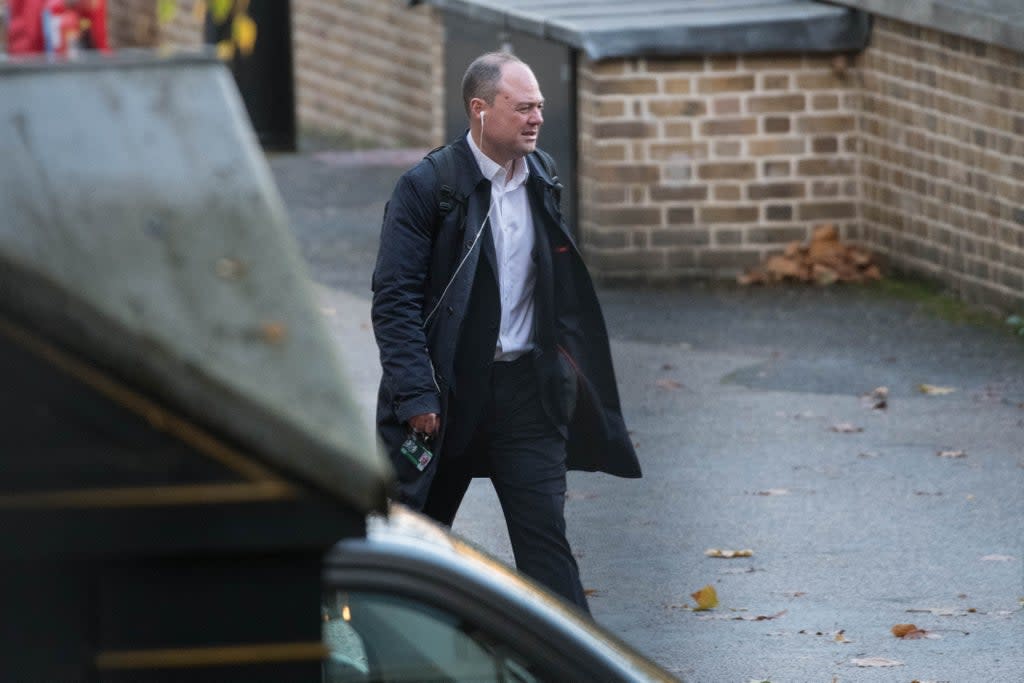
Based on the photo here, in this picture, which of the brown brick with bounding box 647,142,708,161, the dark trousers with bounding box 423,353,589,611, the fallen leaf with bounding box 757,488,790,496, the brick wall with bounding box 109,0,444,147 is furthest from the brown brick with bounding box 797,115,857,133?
the dark trousers with bounding box 423,353,589,611

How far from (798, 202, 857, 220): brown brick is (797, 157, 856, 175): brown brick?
0.21 meters

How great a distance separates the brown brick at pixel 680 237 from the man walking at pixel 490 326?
7878 mm

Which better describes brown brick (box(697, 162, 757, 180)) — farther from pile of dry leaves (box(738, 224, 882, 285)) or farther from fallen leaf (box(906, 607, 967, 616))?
fallen leaf (box(906, 607, 967, 616))

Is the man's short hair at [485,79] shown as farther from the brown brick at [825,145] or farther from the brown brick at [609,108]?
the brown brick at [825,145]

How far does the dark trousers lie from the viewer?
569 cm

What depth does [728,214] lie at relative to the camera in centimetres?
1376

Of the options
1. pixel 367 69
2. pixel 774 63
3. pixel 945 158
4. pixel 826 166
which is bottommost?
pixel 367 69

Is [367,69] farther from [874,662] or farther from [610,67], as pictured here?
[874,662]

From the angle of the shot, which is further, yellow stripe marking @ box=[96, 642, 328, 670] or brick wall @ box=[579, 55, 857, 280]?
brick wall @ box=[579, 55, 857, 280]

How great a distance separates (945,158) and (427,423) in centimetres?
792

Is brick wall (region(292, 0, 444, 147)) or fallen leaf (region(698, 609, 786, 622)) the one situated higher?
fallen leaf (region(698, 609, 786, 622))

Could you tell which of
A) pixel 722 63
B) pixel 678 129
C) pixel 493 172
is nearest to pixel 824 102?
pixel 722 63

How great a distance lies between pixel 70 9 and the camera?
16953mm

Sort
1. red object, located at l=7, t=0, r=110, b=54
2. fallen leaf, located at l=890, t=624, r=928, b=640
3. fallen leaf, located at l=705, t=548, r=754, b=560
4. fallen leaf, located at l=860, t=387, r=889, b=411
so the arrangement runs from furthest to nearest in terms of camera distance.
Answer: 1. red object, located at l=7, t=0, r=110, b=54
2. fallen leaf, located at l=860, t=387, r=889, b=411
3. fallen leaf, located at l=705, t=548, r=754, b=560
4. fallen leaf, located at l=890, t=624, r=928, b=640
